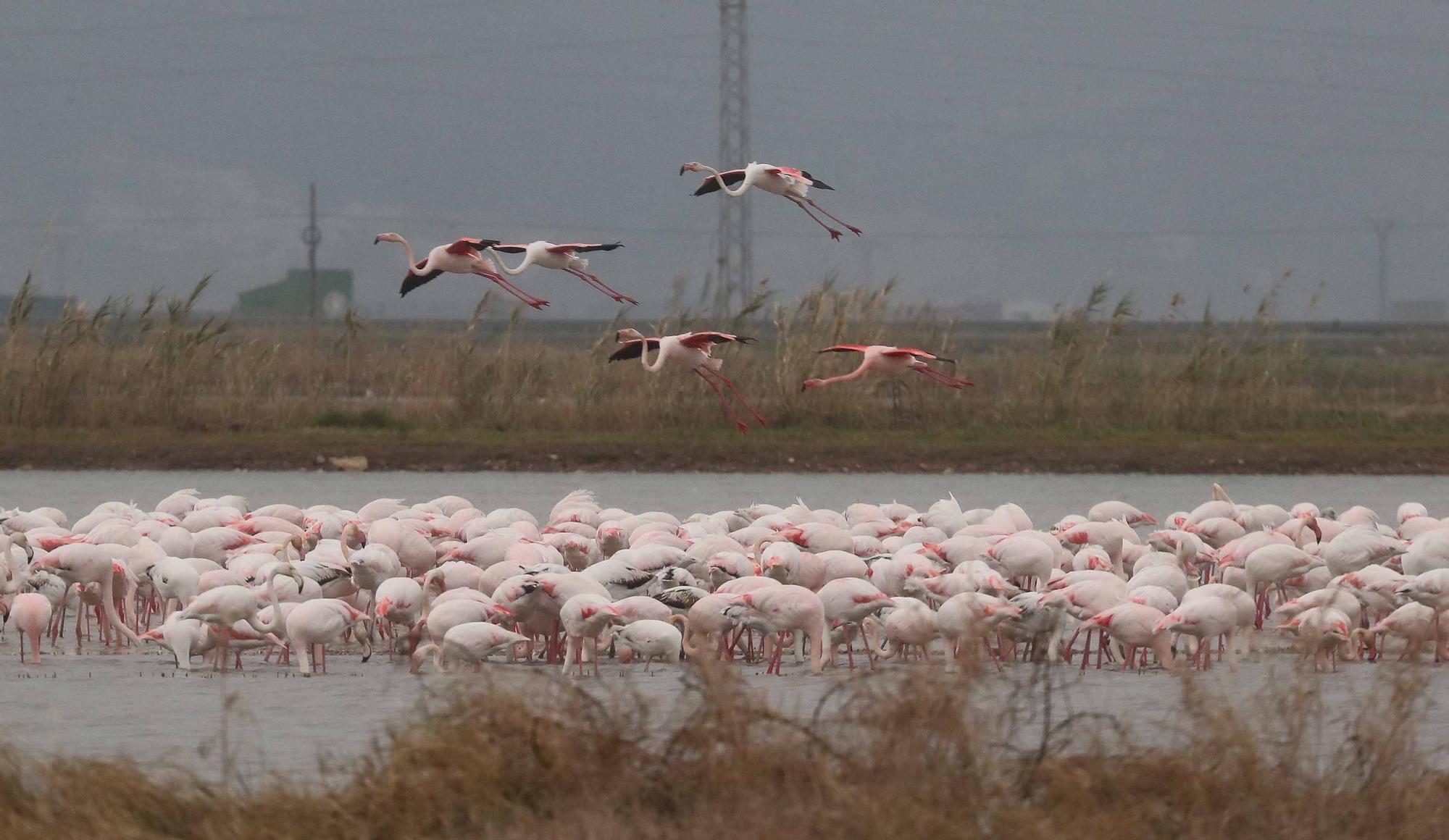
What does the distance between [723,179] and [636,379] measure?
1117 centimetres

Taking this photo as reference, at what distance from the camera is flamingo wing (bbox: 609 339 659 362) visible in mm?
9797

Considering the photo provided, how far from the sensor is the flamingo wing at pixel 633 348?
9797 mm

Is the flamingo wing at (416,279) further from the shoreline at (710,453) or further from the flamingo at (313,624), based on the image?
the shoreline at (710,453)

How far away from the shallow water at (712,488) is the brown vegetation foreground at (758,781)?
959cm

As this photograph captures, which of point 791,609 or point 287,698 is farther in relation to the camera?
point 791,609

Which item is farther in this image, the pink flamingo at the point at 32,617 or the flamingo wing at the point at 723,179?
the flamingo wing at the point at 723,179

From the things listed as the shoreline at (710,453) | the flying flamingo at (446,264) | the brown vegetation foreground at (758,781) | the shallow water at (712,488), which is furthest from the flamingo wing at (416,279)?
the shoreline at (710,453)

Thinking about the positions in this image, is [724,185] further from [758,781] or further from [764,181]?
[758,781]

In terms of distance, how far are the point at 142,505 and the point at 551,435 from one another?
221 inches

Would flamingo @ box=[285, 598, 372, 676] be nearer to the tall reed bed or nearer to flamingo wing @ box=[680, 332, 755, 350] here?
flamingo wing @ box=[680, 332, 755, 350]

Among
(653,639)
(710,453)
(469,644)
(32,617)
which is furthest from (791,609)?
(710,453)

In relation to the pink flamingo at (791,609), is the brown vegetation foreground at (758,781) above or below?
below

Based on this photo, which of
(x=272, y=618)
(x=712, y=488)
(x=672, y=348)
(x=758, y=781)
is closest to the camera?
(x=758, y=781)

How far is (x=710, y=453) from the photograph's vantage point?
19.6 meters
